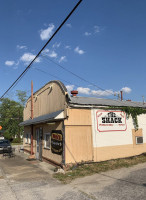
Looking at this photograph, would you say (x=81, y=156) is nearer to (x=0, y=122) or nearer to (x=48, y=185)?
(x=48, y=185)

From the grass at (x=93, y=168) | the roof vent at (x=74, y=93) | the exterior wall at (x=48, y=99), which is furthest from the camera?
the roof vent at (x=74, y=93)

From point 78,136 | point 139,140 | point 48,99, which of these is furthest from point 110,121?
point 48,99

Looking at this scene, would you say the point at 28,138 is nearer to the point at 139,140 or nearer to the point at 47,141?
the point at 47,141

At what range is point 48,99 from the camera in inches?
514

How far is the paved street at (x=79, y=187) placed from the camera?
5991mm

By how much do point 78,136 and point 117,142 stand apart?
3.18 metres

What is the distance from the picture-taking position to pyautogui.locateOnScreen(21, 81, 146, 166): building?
1020cm

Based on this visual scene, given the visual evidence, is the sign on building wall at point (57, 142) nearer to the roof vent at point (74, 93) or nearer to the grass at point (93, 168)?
the grass at point (93, 168)

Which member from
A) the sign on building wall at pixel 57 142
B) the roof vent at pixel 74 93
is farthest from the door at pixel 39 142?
the roof vent at pixel 74 93

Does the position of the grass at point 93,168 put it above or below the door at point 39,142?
below

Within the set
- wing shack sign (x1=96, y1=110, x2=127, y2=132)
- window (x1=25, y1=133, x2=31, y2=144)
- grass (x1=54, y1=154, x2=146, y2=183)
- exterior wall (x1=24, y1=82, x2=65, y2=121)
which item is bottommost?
grass (x1=54, y1=154, x2=146, y2=183)

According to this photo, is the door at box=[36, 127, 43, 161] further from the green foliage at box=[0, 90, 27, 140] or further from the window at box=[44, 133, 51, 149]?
the green foliage at box=[0, 90, 27, 140]

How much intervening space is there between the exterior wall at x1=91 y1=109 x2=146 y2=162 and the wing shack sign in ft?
0.82

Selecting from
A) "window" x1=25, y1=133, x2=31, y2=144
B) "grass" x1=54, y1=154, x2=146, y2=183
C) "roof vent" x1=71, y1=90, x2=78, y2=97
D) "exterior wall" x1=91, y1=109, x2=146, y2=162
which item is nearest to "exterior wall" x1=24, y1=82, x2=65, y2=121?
"roof vent" x1=71, y1=90, x2=78, y2=97
